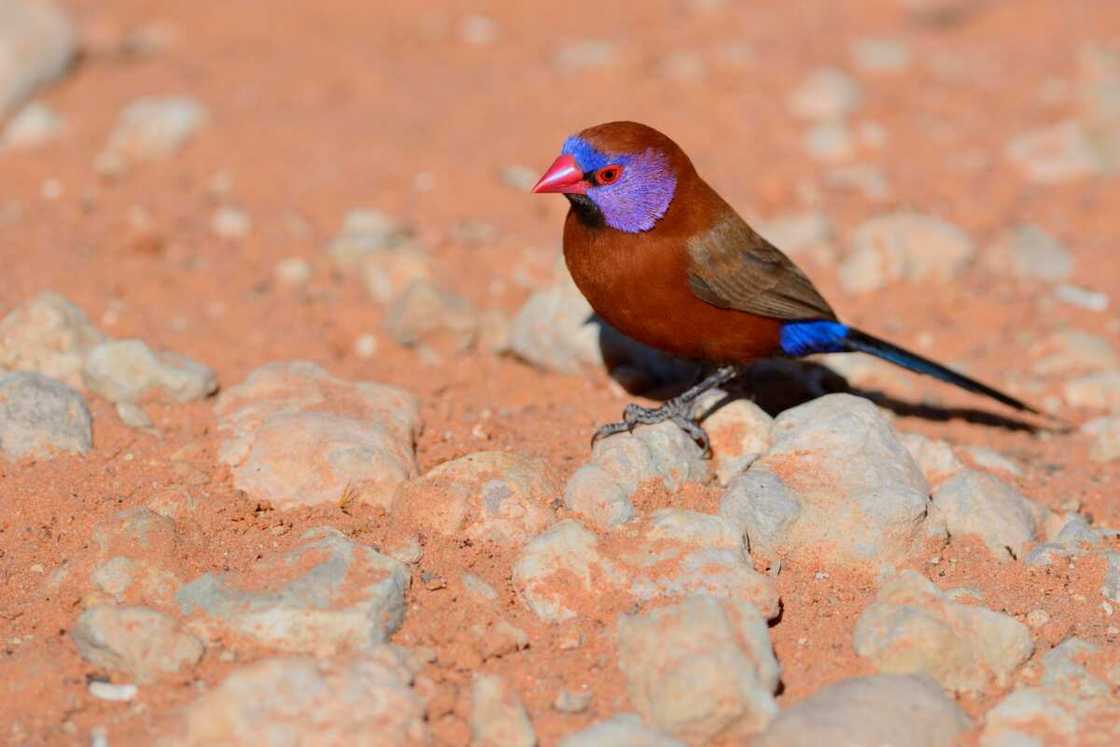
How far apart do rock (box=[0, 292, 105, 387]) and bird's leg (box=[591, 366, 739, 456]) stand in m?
1.67

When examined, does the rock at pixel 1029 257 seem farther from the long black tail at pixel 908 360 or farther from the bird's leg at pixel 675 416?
the bird's leg at pixel 675 416

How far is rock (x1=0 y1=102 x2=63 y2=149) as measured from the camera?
6305 millimetres

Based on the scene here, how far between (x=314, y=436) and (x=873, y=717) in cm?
174

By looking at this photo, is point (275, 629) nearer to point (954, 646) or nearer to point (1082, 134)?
point (954, 646)

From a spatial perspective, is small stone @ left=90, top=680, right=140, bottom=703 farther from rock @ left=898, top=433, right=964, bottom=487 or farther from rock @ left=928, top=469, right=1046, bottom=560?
rock @ left=898, top=433, right=964, bottom=487

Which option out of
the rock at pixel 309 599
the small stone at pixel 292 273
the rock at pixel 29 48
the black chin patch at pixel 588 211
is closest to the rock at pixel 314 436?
the rock at pixel 309 599

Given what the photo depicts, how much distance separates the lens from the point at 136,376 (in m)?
4.20

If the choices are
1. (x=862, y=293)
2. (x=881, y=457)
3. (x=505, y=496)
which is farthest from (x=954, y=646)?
(x=862, y=293)

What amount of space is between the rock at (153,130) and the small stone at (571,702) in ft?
13.4

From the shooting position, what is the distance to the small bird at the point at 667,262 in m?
Answer: 4.09

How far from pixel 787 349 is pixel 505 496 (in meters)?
1.39

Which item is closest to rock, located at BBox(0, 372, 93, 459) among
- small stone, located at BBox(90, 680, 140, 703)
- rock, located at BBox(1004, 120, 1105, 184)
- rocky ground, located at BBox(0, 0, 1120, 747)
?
rocky ground, located at BBox(0, 0, 1120, 747)

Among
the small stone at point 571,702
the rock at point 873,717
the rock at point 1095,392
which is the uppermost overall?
the rock at point 873,717

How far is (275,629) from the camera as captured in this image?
3.04 meters
